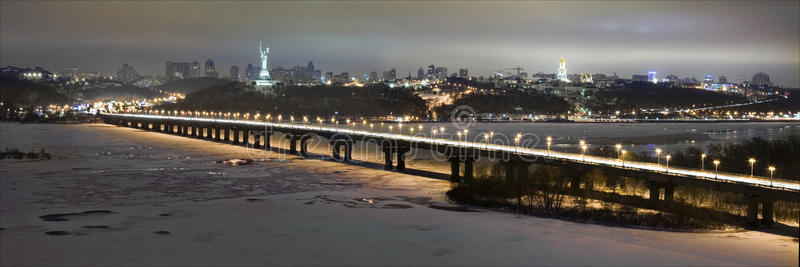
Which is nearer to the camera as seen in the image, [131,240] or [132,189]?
[131,240]

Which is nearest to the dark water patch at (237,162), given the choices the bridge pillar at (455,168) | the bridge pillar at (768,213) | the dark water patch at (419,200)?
the bridge pillar at (455,168)

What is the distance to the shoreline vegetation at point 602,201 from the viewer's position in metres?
36.0

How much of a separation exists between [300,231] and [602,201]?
764 inches

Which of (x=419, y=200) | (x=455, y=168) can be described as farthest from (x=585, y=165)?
(x=455, y=168)

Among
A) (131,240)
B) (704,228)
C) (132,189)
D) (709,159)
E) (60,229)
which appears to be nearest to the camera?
(131,240)

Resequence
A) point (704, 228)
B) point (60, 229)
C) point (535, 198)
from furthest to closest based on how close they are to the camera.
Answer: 1. point (535, 198)
2. point (704, 228)
3. point (60, 229)

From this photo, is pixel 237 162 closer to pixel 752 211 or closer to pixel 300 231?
pixel 300 231

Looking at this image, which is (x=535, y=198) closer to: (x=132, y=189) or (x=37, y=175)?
(x=132, y=189)

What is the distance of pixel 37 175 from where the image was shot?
5319 centimetres

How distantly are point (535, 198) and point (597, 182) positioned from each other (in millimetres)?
8015

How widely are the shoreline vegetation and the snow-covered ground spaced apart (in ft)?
6.21

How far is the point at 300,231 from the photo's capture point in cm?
3241

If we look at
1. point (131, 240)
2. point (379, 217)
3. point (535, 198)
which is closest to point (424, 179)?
point (535, 198)

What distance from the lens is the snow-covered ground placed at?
89.6 ft
